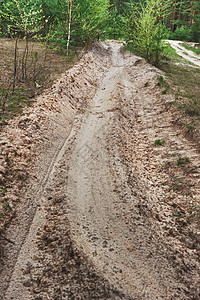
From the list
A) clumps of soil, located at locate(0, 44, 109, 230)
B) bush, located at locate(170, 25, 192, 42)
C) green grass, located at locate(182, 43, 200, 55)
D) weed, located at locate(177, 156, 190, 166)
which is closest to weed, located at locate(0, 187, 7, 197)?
clumps of soil, located at locate(0, 44, 109, 230)

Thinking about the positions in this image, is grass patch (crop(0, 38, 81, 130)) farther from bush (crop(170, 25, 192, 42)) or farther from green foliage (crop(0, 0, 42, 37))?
A: bush (crop(170, 25, 192, 42))

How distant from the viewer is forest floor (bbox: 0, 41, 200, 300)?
9.61ft

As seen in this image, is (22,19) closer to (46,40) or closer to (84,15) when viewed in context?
(46,40)

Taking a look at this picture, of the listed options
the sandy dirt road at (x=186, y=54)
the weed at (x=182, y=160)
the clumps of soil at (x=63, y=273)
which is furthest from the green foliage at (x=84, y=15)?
the clumps of soil at (x=63, y=273)

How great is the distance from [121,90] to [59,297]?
9.29m

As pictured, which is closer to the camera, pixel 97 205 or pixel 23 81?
pixel 97 205

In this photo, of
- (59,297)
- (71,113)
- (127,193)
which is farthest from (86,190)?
(71,113)

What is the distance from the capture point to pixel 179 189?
4789 mm

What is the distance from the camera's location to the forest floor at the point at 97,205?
115 inches

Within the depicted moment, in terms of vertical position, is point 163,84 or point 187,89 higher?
point 163,84

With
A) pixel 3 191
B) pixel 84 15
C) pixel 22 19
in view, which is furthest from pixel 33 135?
pixel 84 15

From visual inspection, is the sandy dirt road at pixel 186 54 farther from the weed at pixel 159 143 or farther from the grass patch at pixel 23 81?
the weed at pixel 159 143

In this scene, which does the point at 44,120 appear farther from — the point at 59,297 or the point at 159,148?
the point at 59,297

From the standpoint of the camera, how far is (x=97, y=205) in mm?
4148
